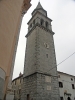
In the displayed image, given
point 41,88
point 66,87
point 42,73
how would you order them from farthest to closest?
point 66,87 → point 42,73 → point 41,88

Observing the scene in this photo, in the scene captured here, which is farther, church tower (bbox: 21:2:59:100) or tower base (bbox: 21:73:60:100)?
church tower (bbox: 21:2:59:100)

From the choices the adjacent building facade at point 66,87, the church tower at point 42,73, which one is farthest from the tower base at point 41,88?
the adjacent building facade at point 66,87

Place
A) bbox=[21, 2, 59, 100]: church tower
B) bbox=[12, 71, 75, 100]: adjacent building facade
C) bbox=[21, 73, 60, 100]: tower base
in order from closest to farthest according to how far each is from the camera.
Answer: bbox=[21, 73, 60, 100]: tower base → bbox=[21, 2, 59, 100]: church tower → bbox=[12, 71, 75, 100]: adjacent building facade

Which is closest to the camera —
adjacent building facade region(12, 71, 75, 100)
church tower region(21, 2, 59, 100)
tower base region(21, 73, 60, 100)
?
tower base region(21, 73, 60, 100)

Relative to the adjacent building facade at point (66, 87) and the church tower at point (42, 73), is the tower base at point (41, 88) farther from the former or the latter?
the adjacent building facade at point (66, 87)

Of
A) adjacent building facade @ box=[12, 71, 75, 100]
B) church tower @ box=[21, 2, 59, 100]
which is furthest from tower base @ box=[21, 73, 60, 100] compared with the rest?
adjacent building facade @ box=[12, 71, 75, 100]

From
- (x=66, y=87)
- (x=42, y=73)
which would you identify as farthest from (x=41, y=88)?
(x=66, y=87)

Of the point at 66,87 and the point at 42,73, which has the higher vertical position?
the point at 42,73

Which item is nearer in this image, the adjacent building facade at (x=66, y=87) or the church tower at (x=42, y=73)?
the church tower at (x=42, y=73)

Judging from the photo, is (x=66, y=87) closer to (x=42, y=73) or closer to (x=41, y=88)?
(x=42, y=73)

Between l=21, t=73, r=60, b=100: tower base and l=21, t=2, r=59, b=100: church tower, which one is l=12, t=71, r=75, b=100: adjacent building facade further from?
l=21, t=73, r=60, b=100: tower base

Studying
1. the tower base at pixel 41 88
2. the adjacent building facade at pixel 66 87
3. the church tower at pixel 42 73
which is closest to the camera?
the tower base at pixel 41 88

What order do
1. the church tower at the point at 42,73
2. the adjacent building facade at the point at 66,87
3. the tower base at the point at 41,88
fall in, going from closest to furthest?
1. the tower base at the point at 41,88
2. the church tower at the point at 42,73
3. the adjacent building facade at the point at 66,87

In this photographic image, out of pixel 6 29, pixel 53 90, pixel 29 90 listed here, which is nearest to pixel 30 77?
pixel 29 90
